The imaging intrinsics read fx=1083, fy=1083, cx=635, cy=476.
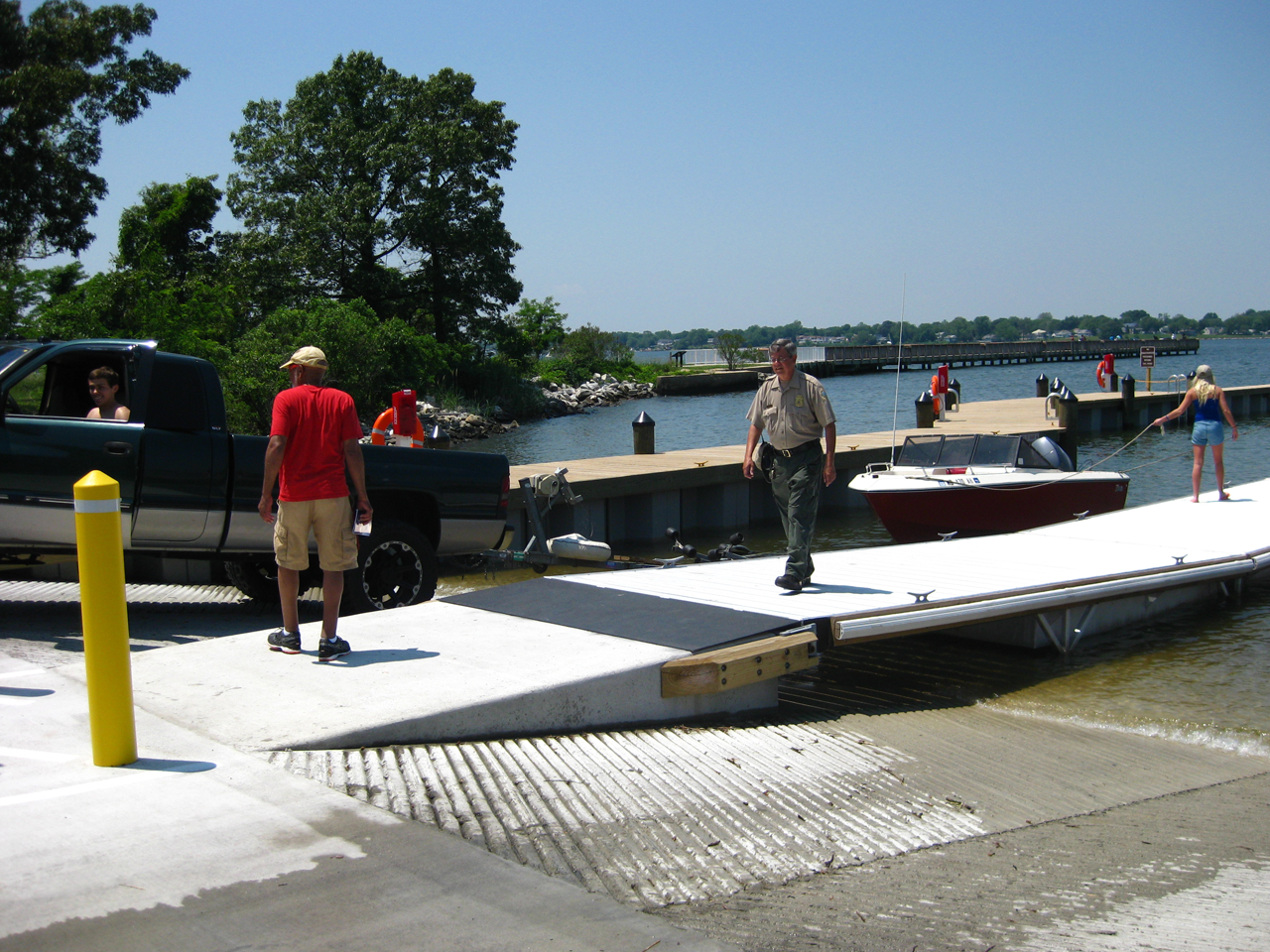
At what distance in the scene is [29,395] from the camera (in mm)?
8078

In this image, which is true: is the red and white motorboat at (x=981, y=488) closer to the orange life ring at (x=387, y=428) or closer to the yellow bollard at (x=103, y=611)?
the orange life ring at (x=387, y=428)

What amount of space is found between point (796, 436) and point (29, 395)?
225 inches

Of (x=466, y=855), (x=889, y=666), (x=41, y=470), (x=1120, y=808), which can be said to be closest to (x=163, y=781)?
(x=466, y=855)

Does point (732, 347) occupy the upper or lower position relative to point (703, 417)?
upper

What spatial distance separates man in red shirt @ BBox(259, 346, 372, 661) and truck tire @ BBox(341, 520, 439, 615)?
2.07m

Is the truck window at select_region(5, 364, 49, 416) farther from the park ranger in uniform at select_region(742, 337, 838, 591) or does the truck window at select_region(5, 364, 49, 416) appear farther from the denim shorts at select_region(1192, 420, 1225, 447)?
the denim shorts at select_region(1192, 420, 1225, 447)

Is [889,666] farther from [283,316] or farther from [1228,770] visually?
[283,316]

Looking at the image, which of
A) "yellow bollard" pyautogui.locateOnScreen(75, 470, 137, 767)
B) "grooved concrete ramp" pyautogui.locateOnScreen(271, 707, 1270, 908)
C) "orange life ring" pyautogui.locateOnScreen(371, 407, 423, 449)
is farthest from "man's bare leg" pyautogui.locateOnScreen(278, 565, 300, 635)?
"orange life ring" pyautogui.locateOnScreen(371, 407, 423, 449)

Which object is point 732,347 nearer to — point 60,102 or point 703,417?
point 703,417

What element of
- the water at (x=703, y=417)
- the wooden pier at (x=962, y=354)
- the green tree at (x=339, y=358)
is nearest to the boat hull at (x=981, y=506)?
the water at (x=703, y=417)

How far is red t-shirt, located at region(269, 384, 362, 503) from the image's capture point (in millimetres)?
6285

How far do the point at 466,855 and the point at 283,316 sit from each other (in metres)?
36.3

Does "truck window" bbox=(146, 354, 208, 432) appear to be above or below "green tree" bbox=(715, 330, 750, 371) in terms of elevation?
below

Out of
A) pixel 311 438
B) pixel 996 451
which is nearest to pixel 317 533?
pixel 311 438
